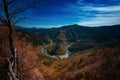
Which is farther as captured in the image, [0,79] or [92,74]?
[92,74]

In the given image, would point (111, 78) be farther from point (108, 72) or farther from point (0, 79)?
point (0, 79)

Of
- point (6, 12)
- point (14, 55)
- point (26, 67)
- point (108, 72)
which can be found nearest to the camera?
point (6, 12)

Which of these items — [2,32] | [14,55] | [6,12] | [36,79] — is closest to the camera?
[6,12]

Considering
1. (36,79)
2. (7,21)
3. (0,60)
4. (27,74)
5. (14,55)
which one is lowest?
(36,79)

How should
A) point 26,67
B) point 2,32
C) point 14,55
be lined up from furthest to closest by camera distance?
point 2,32 < point 26,67 < point 14,55

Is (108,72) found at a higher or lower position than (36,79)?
higher

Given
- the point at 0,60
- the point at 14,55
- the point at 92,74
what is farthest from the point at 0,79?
the point at 14,55

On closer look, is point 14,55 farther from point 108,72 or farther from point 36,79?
point 36,79

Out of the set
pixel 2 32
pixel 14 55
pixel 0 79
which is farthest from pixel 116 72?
pixel 2 32

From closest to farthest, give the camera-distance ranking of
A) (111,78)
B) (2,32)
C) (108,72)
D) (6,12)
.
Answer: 1. (6,12)
2. (111,78)
3. (108,72)
4. (2,32)
